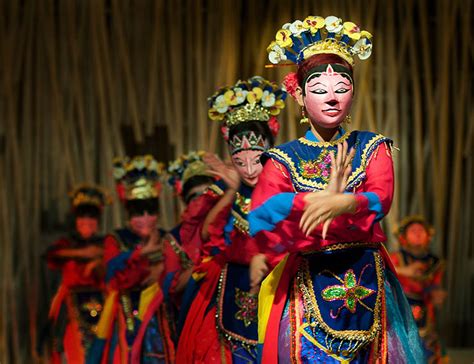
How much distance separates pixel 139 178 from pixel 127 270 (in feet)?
1.90

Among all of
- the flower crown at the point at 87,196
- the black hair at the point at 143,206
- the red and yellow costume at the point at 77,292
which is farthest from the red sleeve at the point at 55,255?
the black hair at the point at 143,206

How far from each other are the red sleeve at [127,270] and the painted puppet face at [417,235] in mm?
1481

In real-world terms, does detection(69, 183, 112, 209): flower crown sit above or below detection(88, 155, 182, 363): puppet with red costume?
above

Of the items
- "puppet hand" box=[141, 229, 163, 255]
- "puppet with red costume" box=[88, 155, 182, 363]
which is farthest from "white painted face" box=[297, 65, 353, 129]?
"puppet hand" box=[141, 229, 163, 255]

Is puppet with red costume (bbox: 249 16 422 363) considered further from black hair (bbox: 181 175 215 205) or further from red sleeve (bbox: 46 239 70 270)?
red sleeve (bbox: 46 239 70 270)

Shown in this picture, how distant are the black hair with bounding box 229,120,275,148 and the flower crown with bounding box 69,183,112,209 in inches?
91.8

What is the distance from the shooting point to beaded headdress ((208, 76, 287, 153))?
4.67 metres

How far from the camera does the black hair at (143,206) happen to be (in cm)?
628

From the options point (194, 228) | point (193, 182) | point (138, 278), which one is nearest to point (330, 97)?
point (194, 228)

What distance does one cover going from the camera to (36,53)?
7160mm

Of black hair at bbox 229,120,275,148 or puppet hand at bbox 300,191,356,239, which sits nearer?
puppet hand at bbox 300,191,356,239

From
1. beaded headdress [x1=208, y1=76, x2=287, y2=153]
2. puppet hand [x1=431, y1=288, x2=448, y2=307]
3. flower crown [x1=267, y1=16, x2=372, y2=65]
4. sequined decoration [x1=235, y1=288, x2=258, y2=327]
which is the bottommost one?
puppet hand [x1=431, y1=288, x2=448, y2=307]

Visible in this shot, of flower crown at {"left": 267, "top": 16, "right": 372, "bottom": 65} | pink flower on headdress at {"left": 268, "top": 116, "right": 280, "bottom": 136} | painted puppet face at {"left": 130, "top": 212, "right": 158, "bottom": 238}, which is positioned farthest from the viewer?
painted puppet face at {"left": 130, "top": 212, "right": 158, "bottom": 238}

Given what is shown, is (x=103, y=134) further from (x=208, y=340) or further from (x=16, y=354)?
(x=208, y=340)
